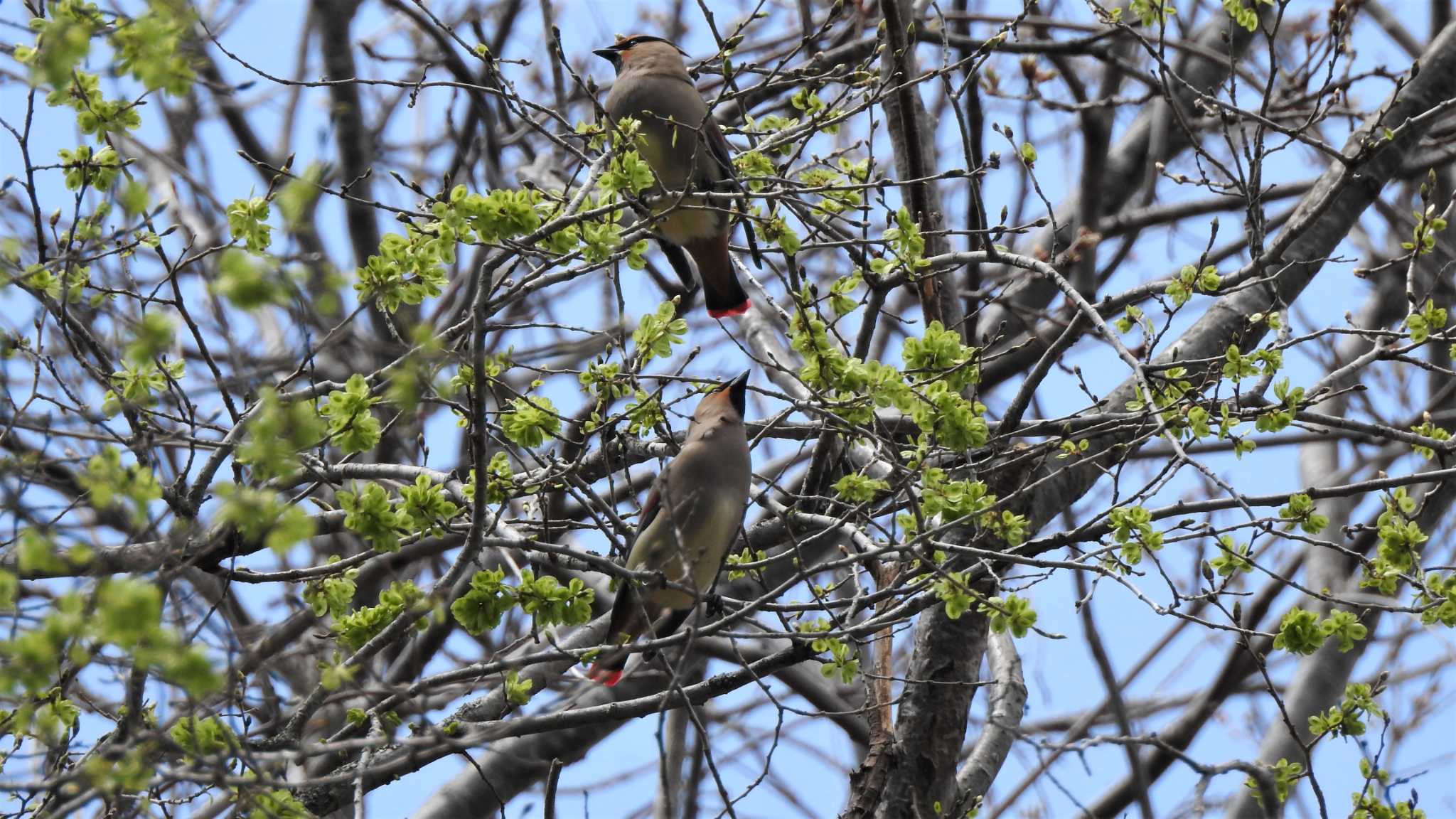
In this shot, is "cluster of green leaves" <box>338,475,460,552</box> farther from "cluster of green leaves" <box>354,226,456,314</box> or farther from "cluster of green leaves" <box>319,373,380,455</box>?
"cluster of green leaves" <box>354,226,456,314</box>

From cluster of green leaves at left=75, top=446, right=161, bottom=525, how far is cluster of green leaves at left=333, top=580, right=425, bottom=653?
3.03ft

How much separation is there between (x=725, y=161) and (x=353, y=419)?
182 centimetres

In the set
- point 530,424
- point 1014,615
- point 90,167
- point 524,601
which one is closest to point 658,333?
point 530,424

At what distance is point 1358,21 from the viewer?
28.7ft

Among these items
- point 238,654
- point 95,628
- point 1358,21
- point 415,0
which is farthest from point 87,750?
point 1358,21

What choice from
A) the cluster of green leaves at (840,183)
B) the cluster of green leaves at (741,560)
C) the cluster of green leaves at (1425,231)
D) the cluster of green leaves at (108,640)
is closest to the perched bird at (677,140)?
the cluster of green leaves at (840,183)

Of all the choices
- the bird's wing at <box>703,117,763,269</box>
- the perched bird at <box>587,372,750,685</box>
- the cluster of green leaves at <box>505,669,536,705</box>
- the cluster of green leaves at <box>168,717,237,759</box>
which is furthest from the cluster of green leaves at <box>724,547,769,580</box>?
the cluster of green leaves at <box>168,717,237,759</box>

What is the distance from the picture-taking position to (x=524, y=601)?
3.54 metres

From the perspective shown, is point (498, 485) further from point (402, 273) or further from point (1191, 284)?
point (1191, 284)

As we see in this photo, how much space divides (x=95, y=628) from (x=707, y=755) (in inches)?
53.9

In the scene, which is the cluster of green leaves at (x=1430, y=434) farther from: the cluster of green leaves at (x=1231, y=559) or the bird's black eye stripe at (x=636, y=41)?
the bird's black eye stripe at (x=636, y=41)

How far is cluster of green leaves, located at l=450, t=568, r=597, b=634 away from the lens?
3.52 meters

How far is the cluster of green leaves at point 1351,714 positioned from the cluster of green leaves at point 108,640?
2895 mm

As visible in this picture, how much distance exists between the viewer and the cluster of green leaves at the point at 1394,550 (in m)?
3.78
